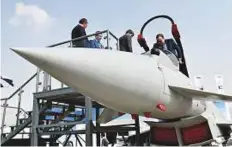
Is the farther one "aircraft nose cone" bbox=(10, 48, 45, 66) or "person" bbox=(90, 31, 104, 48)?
"person" bbox=(90, 31, 104, 48)

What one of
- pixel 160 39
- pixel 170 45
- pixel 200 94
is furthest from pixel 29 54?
pixel 170 45

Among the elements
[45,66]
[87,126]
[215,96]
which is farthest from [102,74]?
[87,126]

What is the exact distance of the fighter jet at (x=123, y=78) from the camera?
2870 millimetres

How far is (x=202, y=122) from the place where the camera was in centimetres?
448

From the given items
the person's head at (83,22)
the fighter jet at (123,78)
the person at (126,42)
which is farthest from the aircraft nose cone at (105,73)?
the person's head at (83,22)

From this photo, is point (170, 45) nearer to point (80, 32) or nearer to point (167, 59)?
point (167, 59)

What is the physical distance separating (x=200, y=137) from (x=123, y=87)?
203 centimetres

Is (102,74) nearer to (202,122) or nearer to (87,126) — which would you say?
(202,122)

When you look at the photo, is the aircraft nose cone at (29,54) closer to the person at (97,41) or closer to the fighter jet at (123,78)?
the fighter jet at (123,78)

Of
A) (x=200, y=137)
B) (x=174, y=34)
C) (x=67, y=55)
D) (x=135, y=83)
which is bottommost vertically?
(x=200, y=137)

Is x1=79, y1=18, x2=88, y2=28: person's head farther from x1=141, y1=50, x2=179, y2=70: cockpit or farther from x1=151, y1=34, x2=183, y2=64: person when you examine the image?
x1=141, y1=50, x2=179, y2=70: cockpit

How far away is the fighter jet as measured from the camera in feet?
9.42

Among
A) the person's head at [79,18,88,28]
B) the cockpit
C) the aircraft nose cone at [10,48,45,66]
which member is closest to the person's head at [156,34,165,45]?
the cockpit

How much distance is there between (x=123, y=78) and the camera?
320 centimetres
